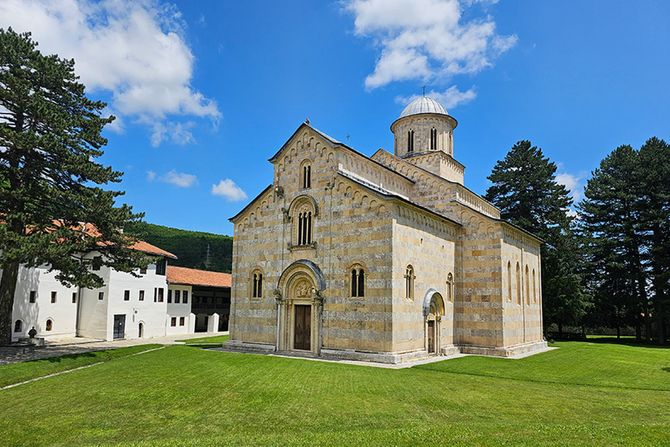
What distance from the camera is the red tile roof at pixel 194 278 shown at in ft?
134

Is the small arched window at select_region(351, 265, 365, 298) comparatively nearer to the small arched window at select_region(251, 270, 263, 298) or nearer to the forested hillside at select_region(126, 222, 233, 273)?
the small arched window at select_region(251, 270, 263, 298)

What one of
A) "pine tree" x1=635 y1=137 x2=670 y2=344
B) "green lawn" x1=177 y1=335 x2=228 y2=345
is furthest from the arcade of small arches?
"green lawn" x1=177 y1=335 x2=228 y2=345

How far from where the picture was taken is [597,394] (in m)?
14.6

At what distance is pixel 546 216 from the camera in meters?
41.4

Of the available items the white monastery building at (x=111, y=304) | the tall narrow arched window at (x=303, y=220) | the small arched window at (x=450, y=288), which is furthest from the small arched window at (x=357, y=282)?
the white monastery building at (x=111, y=304)

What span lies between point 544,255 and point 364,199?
23.6 metres

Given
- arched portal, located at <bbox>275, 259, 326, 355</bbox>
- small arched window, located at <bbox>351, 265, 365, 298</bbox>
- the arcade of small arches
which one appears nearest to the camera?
small arched window, located at <bbox>351, 265, 365, 298</bbox>

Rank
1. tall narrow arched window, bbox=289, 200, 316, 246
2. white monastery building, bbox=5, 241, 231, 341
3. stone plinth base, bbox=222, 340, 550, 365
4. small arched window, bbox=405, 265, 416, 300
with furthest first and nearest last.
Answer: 1. white monastery building, bbox=5, 241, 231, 341
2. tall narrow arched window, bbox=289, 200, 316, 246
3. small arched window, bbox=405, 265, 416, 300
4. stone plinth base, bbox=222, 340, 550, 365

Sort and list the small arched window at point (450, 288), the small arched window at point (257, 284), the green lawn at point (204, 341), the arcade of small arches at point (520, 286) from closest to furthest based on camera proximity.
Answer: the small arched window at point (450, 288) < the small arched window at point (257, 284) < the arcade of small arches at point (520, 286) < the green lawn at point (204, 341)

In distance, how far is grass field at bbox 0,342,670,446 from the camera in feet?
31.1

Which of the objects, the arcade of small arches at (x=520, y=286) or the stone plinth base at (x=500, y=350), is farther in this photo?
the arcade of small arches at (x=520, y=286)

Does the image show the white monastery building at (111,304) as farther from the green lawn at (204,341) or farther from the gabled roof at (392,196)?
the gabled roof at (392,196)

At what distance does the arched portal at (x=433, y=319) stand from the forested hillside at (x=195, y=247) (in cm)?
4819

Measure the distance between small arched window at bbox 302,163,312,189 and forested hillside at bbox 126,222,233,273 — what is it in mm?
45653
